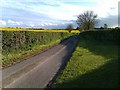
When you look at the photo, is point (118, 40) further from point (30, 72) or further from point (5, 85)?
point (5, 85)

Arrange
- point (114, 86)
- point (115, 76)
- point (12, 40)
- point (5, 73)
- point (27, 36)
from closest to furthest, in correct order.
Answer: point (114, 86)
point (115, 76)
point (5, 73)
point (12, 40)
point (27, 36)

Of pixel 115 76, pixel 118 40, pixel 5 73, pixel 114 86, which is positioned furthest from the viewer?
pixel 118 40

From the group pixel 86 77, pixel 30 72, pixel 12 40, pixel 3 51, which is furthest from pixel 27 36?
pixel 86 77

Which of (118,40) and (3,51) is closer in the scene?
(3,51)

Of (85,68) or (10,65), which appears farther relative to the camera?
(10,65)

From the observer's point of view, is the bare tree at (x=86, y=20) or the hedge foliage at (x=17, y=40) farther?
the bare tree at (x=86, y=20)

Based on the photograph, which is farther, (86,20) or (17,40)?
(86,20)

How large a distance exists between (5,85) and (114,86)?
4854 millimetres

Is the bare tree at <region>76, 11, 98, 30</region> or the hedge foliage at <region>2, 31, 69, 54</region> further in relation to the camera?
the bare tree at <region>76, 11, 98, 30</region>

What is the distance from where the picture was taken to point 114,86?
471 inches

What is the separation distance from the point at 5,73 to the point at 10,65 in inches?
145

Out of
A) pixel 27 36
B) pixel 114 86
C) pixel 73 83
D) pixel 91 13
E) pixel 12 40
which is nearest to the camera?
pixel 114 86

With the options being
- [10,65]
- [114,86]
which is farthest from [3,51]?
[114,86]

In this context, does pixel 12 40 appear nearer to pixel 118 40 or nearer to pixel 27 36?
pixel 27 36
